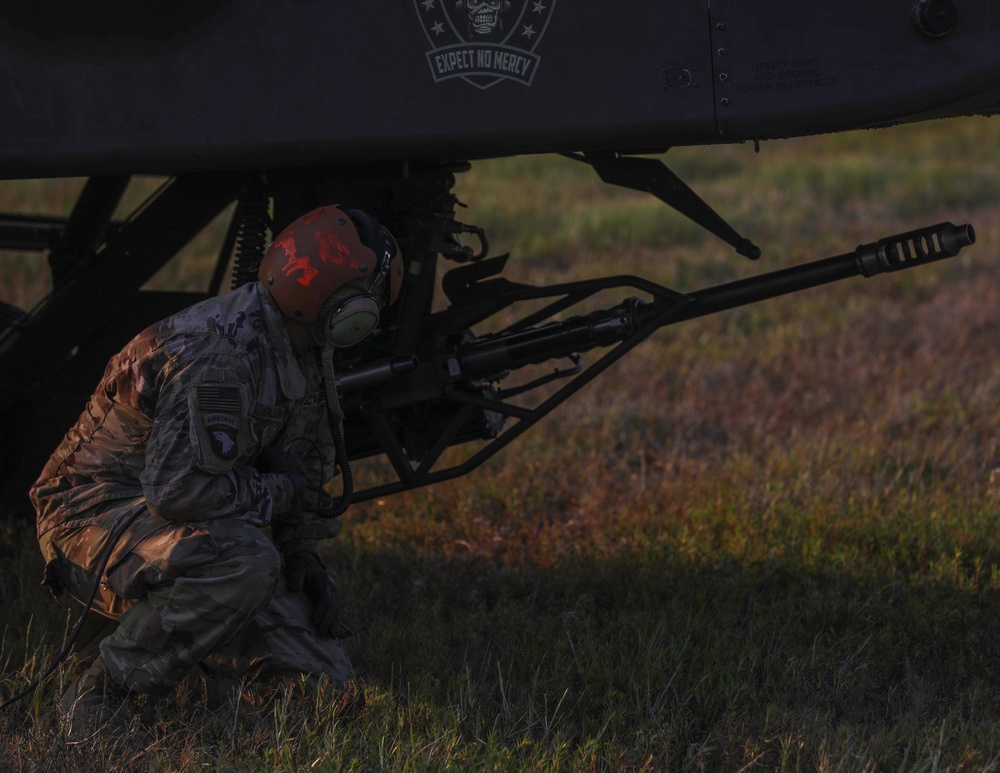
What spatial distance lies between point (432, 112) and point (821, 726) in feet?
7.10

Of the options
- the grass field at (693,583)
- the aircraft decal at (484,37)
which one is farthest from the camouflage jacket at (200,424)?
the aircraft decal at (484,37)

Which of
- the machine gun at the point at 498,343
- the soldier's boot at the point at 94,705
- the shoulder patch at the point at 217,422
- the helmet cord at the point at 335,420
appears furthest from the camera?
the machine gun at the point at 498,343

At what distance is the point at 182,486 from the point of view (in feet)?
12.3

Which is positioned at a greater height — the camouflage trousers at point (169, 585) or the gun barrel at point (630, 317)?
the gun barrel at point (630, 317)

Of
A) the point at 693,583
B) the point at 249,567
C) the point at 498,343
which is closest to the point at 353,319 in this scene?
the point at 249,567

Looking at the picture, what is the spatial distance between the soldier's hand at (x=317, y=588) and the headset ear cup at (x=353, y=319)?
0.96 metres

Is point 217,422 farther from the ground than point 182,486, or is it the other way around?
Result: point 217,422

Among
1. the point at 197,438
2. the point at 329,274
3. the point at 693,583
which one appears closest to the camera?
the point at 197,438

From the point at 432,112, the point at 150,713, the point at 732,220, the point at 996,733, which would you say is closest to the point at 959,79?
the point at 432,112

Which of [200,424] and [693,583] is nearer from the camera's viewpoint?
[200,424]

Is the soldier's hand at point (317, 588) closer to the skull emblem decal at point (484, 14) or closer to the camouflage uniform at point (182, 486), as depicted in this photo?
the camouflage uniform at point (182, 486)

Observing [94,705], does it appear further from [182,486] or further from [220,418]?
[220,418]

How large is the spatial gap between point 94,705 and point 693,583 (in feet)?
7.62

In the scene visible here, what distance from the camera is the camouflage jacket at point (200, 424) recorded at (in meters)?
3.74
